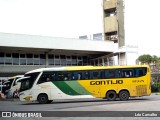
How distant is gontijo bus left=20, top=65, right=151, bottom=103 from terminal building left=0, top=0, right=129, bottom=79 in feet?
50.3

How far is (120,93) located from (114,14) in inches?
1417

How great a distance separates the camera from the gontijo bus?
78.5ft

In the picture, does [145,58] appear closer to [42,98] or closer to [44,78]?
[44,78]

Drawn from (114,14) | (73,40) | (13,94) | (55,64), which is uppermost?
(114,14)

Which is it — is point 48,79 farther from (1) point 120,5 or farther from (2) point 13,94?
(1) point 120,5

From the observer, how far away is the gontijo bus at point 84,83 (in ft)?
78.5

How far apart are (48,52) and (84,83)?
20294mm

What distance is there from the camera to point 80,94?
24.0m

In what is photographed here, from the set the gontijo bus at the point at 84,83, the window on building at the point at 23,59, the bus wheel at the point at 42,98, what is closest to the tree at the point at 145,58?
the window on building at the point at 23,59

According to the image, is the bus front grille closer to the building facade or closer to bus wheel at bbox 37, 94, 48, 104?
bus wheel at bbox 37, 94, 48, 104

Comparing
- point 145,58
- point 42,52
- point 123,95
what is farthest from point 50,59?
point 123,95

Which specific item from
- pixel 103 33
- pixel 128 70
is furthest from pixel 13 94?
pixel 103 33

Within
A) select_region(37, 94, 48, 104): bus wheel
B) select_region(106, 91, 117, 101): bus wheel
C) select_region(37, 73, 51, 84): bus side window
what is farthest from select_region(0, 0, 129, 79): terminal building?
select_region(106, 91, 117, 101): bus wheel

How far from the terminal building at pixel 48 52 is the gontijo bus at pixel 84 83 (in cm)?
1534
